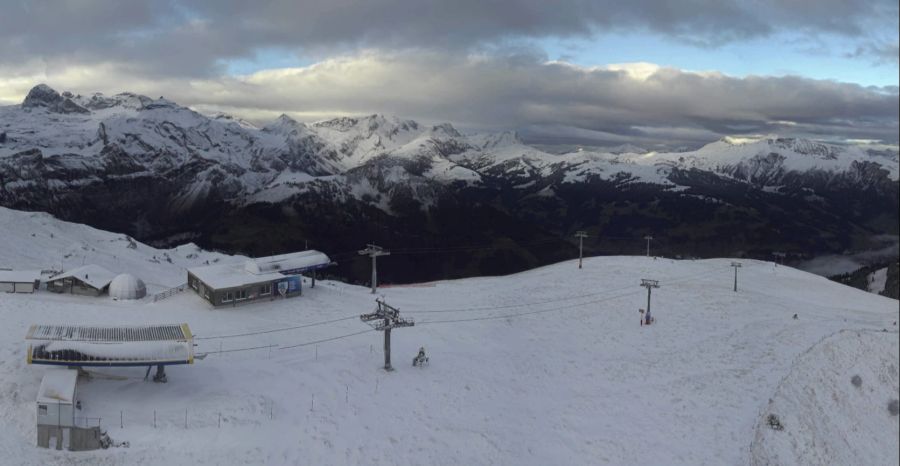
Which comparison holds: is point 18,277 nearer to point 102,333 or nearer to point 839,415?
point 102,333

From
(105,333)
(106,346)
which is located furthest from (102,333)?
(106,346)

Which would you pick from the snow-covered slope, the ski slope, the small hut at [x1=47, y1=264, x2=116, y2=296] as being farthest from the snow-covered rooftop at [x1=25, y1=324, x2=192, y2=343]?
the snow-covered slope

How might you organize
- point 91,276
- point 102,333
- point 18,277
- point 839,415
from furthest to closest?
1. point 91,276
2. point 18,277
3. point 102,333
4. point 839,415

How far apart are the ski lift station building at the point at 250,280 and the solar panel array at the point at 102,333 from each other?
46.8 feet

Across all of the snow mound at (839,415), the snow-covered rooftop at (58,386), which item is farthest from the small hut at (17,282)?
the snow mound at (839,415)

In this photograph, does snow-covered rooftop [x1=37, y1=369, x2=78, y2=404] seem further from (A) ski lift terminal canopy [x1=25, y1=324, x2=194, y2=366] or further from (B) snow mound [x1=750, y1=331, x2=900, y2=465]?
(B) snow mound [x1=750, y1=331, x2=900, y2=465]

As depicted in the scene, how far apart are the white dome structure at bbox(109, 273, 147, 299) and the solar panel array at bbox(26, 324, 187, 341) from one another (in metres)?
18.0

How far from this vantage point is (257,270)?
53469 millimetres

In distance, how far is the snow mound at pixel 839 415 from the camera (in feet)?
84.5

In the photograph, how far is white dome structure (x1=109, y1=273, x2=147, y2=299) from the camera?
162 feet

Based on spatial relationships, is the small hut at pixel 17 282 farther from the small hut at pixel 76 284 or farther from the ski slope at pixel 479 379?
the ski slope at pixel 479 379

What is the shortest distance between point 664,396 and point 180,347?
2882 centimetres

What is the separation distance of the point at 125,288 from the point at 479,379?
107 feet

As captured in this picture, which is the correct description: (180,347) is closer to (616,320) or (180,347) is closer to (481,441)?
(481,441)
